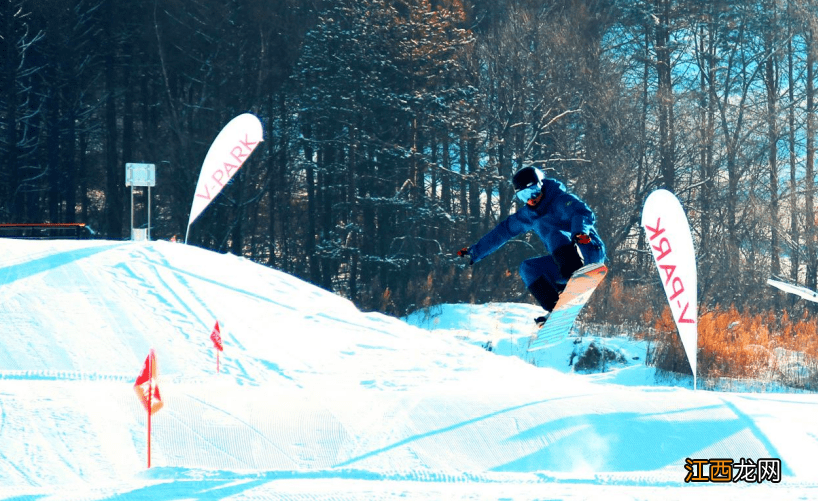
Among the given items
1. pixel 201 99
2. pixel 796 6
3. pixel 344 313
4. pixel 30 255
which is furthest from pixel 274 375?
pixel 796 6

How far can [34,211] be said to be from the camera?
28547mm

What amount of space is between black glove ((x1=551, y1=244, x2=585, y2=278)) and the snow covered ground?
68.1 inches

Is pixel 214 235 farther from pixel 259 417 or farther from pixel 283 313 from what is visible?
pixel 259 417

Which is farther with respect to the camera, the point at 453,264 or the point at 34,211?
the point at 34,211

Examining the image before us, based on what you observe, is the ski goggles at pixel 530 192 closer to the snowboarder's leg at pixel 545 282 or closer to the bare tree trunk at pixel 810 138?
the snowboarder's leg at pixel 545 282

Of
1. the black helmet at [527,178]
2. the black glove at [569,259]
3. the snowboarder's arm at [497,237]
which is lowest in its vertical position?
the black glove at [569,259]

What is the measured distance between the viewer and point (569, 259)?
762cm

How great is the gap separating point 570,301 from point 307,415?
2.78 metres

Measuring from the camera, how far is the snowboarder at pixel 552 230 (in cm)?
743

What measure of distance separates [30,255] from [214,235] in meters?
14.4

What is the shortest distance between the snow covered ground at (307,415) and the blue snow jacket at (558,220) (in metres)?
1.85

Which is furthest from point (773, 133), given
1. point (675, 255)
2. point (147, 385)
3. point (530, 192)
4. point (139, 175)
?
point (147, 385)

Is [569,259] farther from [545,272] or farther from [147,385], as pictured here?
[147,385]

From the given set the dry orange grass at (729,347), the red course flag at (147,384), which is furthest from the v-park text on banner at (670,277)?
the red course flag at (147,384)
